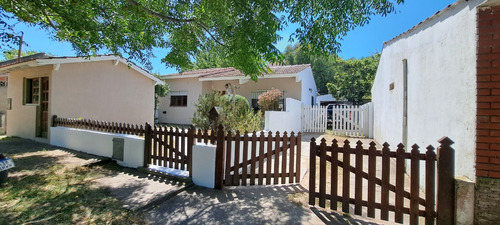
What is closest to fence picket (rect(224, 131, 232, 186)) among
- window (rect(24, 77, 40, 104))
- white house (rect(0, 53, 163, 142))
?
white house (rect(0, 53, 163, 142))

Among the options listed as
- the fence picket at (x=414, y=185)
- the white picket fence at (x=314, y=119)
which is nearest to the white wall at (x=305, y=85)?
the white picket fence at (x=314, y=119)

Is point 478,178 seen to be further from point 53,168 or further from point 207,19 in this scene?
point 53,168

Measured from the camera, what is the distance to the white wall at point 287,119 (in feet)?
30.4

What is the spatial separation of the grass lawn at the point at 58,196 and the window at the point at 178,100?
1192cm

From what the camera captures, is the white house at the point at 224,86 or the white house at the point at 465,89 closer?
the white house at the point at 465,89

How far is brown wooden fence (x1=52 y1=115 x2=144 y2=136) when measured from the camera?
6425 mm

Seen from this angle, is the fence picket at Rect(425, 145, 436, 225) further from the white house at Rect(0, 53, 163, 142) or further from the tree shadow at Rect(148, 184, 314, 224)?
the white house at Rect(0, 53, 163, 142)

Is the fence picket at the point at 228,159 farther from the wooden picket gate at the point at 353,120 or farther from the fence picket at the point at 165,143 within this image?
the wooden picket gate at the point at 353,120

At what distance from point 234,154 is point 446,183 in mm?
3589

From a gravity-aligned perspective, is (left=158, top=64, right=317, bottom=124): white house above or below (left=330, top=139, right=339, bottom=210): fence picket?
above

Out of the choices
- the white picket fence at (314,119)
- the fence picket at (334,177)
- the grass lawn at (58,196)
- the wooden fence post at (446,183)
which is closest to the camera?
the wooden fence post at (446,183)

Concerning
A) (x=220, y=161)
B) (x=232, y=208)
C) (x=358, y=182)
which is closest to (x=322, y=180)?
(x=358, y=182)

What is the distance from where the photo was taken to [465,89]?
3426 mm

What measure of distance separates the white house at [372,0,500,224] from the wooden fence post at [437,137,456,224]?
0.14 metres
